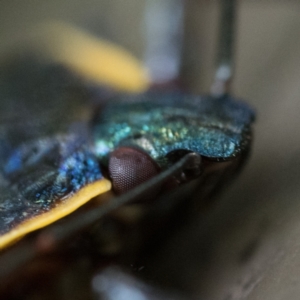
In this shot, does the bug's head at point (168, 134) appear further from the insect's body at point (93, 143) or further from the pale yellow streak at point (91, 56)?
the pale yellow streak at point (91, 56)

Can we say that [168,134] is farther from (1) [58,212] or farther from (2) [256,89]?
(2) [256,89]

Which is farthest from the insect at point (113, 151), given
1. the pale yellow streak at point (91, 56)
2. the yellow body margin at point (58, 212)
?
the pale yellow streak at point (91, 56)

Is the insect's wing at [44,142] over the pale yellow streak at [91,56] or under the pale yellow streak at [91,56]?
under

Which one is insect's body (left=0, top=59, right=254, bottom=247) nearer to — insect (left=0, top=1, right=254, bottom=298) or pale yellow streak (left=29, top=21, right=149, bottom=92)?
insect (left=0, top=1, right=254, bottom=298)

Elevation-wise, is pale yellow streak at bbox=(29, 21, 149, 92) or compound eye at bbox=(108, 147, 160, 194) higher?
pale yellow streak at bbox=(29, 21, 149, 92)

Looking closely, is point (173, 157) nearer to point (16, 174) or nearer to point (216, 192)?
point (216, 192)

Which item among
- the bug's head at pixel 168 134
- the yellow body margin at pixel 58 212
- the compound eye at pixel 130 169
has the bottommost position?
the yellow body margin at pixel 58 212

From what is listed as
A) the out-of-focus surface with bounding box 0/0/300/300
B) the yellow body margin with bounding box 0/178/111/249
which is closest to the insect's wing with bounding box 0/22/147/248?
the yellow body margin with bounding box 0/178/111/249

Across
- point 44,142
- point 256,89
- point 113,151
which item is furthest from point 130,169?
point 256,89
